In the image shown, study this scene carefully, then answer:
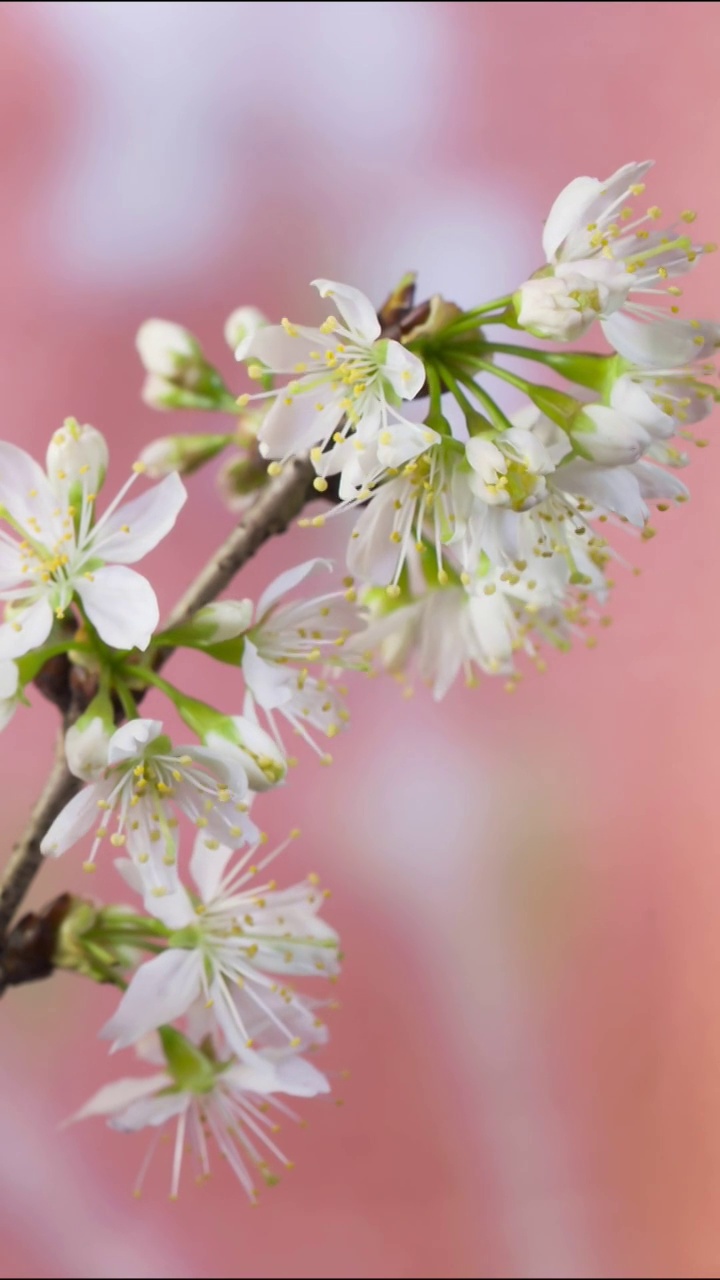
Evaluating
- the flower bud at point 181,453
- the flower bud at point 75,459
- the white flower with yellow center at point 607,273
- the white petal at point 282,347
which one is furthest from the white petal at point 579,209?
the flower bud at point 181,453

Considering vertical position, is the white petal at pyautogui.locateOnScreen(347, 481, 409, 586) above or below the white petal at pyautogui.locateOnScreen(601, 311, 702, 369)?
below

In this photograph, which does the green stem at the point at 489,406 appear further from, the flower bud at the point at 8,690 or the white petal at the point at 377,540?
the flower bud at the point at 8,690

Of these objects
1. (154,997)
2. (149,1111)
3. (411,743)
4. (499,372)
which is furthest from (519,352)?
(411,743)

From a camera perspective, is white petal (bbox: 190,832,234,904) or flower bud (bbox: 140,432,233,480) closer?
white petal (bbox: 190,832,234,904)

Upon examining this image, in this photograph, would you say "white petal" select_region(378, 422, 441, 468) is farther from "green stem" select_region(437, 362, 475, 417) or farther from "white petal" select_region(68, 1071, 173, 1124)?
"white petal" select_region(68, 1071, 173, 1124)

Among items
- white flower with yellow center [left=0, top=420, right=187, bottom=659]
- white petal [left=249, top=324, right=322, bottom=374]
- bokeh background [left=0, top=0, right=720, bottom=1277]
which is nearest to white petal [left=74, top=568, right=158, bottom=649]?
white flower with yellow center [left=0, top=420, right=187, bottom=659]

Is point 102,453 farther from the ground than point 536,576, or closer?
farther from the ground

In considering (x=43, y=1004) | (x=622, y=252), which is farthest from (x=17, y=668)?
(x=43, y=1004)

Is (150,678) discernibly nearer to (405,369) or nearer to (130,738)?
(130,738)

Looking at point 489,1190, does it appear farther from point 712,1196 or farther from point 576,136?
point 576,136
